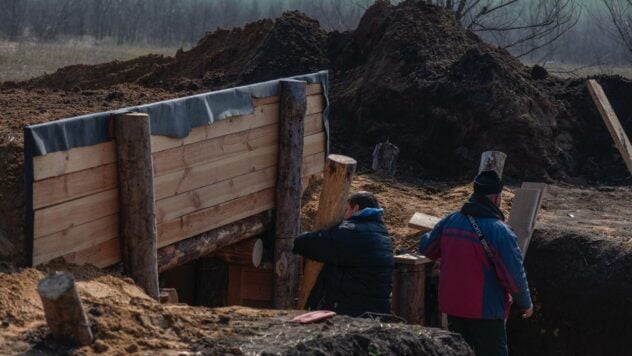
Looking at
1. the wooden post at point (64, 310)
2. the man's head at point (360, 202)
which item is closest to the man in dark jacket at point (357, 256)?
the man's head at point (360, 202)

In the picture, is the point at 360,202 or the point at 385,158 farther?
the point at 385,158

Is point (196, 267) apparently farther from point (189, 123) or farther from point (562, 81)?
point (562, 81)

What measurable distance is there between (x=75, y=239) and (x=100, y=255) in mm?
292

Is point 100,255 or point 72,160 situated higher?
point 72,160

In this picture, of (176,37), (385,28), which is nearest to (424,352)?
(385,28)

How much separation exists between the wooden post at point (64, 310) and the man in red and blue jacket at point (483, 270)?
3.01 meters

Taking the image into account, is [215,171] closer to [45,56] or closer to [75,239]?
[75,239]

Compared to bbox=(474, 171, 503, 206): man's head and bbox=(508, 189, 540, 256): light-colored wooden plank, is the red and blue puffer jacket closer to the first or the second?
bbox=(474, 171, 503, 206): man's head

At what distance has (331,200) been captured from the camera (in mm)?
8352

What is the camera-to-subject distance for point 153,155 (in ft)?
24.4

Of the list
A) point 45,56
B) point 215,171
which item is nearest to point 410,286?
point 215,171

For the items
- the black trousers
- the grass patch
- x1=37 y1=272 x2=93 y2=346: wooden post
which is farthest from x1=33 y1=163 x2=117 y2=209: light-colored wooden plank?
the grass patch

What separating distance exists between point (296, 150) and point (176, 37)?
45.9 meters

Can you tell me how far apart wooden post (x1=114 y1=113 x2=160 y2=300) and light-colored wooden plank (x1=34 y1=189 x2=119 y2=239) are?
0.32 feet
